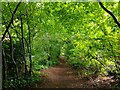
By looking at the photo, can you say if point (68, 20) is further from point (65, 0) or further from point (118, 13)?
point (118, 13)

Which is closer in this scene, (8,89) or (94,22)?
(8,89)

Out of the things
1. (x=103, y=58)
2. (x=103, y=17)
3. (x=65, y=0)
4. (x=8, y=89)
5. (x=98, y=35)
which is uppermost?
(x=65, y=0)

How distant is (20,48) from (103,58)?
4.08 m

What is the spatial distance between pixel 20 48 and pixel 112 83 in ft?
15.0

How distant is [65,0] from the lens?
9.55 m

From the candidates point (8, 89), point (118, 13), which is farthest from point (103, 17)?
point (8, 89)

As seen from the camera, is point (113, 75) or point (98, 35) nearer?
point (98, 35)

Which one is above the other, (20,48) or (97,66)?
(20,48)

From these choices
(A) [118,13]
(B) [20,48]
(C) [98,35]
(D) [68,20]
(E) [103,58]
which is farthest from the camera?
(B) [20,48]

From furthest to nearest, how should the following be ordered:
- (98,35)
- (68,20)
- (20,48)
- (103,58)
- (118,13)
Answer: (20,48) < (68,20) < (103,58) < (98,35) < (118,13)

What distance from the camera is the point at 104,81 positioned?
33.7 ft

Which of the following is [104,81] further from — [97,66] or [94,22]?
[94,22]

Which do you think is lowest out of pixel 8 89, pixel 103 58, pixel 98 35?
pixel 8 89

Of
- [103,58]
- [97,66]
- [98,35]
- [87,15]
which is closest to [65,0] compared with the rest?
[87,15]
